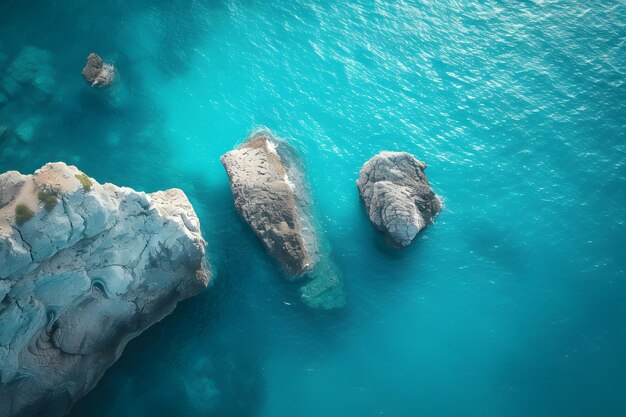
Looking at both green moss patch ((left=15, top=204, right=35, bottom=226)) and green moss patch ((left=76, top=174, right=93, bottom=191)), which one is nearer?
green moss patch ((left=15, top=204, right=35, bottom=226))

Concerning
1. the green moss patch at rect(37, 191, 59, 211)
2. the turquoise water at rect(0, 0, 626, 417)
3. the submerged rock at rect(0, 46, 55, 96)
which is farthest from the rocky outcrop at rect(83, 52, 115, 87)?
the green moss patch at rect(37, 191, 59, 211)

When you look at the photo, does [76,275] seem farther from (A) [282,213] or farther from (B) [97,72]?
(B) [97,72]

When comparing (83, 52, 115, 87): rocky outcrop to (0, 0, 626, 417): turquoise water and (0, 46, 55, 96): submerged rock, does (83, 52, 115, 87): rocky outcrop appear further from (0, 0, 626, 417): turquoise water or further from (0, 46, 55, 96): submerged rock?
(0, 46, 55, 96): submerged rock

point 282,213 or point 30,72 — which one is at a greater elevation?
point 282,213

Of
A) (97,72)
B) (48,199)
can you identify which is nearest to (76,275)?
(48,199)

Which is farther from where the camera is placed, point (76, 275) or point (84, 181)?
point (76, 275)

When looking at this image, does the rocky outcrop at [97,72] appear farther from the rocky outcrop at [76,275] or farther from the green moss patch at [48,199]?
the green moss patch at [48,199]

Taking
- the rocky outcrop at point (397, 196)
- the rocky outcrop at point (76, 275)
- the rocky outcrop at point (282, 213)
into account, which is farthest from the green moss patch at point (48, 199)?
the rocky outcrop at point (397, 196)
